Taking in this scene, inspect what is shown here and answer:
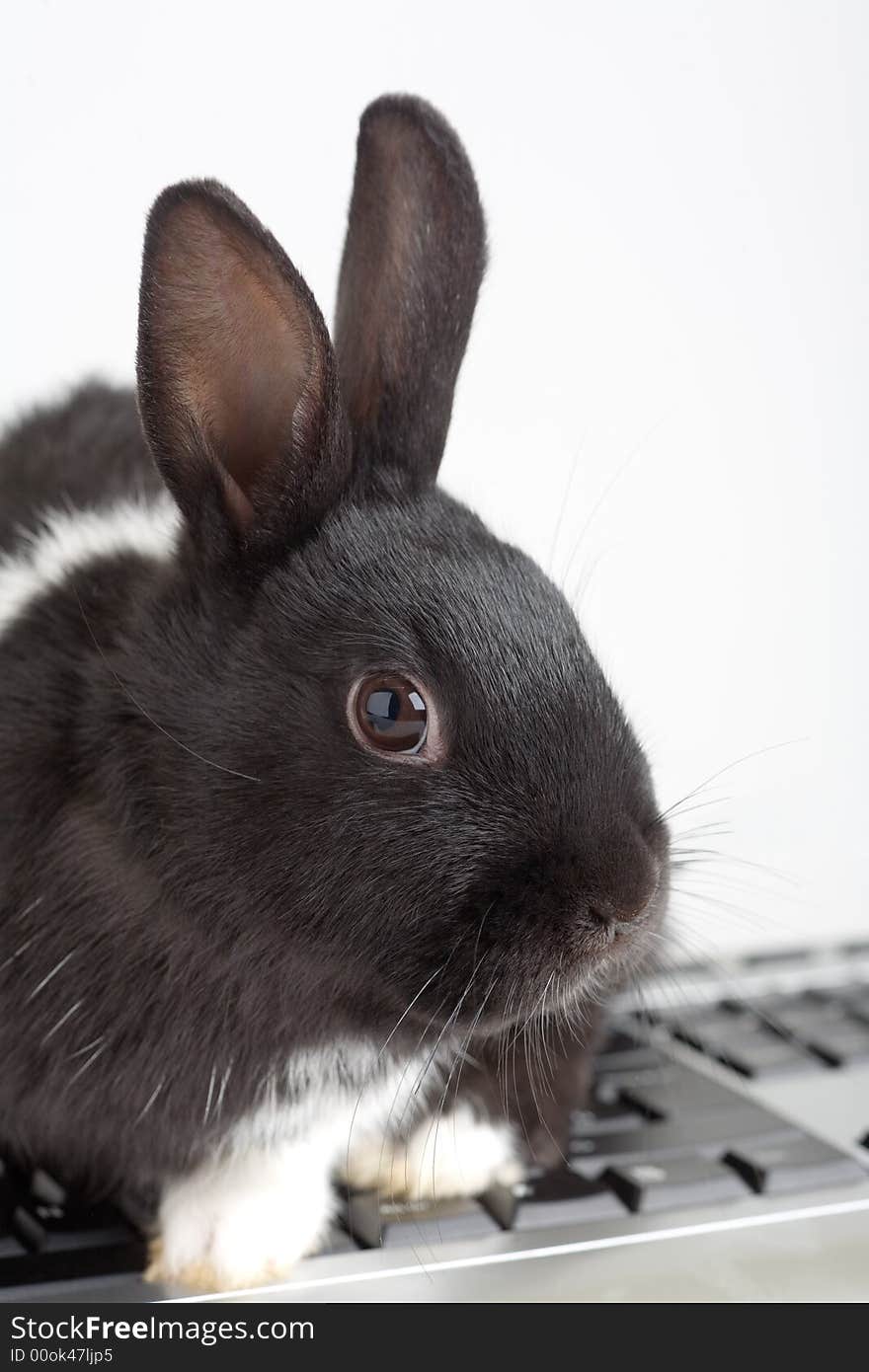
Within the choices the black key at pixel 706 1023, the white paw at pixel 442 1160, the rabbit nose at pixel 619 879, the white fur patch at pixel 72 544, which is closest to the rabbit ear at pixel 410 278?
the white fur patch at pixel 72 544

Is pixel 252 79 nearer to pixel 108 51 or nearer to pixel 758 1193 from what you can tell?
pixel 108 51

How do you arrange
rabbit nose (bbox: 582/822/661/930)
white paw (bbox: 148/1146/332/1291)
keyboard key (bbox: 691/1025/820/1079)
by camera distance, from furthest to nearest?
keyboard key (bbox: 691/1025/820/1079)
white paw (bbox: 148/1146/332/1291)
rabbit nose (bbox: 582/822/661/930)

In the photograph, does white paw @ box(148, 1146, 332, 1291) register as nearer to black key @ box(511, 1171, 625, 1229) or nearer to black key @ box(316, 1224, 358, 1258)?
black key @ box(316, 1224, 358, 1258)

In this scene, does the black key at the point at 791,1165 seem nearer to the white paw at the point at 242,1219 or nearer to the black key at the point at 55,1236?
the white paw at the point at 242,1219

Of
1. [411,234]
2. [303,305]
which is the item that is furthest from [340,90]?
[303,305]

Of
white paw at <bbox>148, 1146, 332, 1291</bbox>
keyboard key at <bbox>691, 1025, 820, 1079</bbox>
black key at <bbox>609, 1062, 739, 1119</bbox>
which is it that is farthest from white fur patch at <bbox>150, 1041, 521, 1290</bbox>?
keyboard key at <bbox>691, 1025, 820, 1079</bbox>
